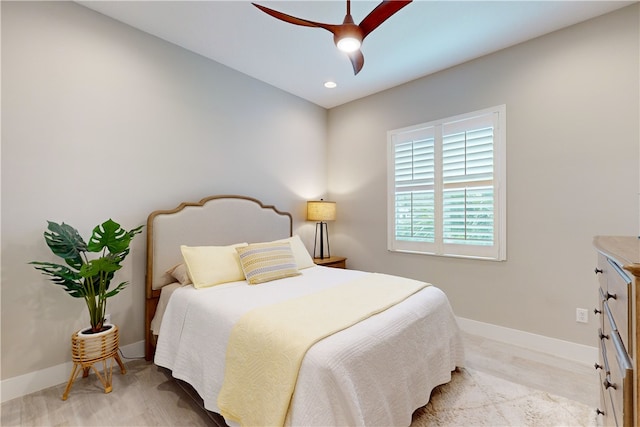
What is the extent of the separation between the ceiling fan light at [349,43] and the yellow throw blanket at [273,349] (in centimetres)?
166

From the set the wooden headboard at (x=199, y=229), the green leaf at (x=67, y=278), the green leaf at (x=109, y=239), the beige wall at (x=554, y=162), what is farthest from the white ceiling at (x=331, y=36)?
the green leaf at (x=67, y=278)

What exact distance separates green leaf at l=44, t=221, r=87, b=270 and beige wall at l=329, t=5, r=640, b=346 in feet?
10.7

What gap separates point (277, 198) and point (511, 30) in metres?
2.93

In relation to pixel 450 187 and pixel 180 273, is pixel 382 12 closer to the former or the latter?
pixel 450 187

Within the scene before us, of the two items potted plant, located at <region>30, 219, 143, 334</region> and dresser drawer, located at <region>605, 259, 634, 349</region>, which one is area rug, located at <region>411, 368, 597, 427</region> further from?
potted plant, located at <region>30, 219, 143, 334</region>

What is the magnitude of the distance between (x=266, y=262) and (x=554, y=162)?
9.01 feet

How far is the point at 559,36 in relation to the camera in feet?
8.50

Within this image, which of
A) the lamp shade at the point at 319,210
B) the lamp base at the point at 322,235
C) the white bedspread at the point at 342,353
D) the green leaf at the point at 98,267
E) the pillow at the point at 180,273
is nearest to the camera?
the white bedspread at the point at 342,353

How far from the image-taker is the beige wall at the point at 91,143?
203cm

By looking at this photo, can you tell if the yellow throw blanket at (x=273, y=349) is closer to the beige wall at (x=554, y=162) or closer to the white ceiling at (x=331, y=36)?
the beige wall at (x=554, y=162)

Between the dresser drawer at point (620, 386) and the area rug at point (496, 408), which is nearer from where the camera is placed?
the dresser drawer at point (620, 386)

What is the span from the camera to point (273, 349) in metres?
1.41

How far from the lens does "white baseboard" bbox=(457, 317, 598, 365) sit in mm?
2471

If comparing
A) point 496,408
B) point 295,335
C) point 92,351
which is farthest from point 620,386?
point 92,351
